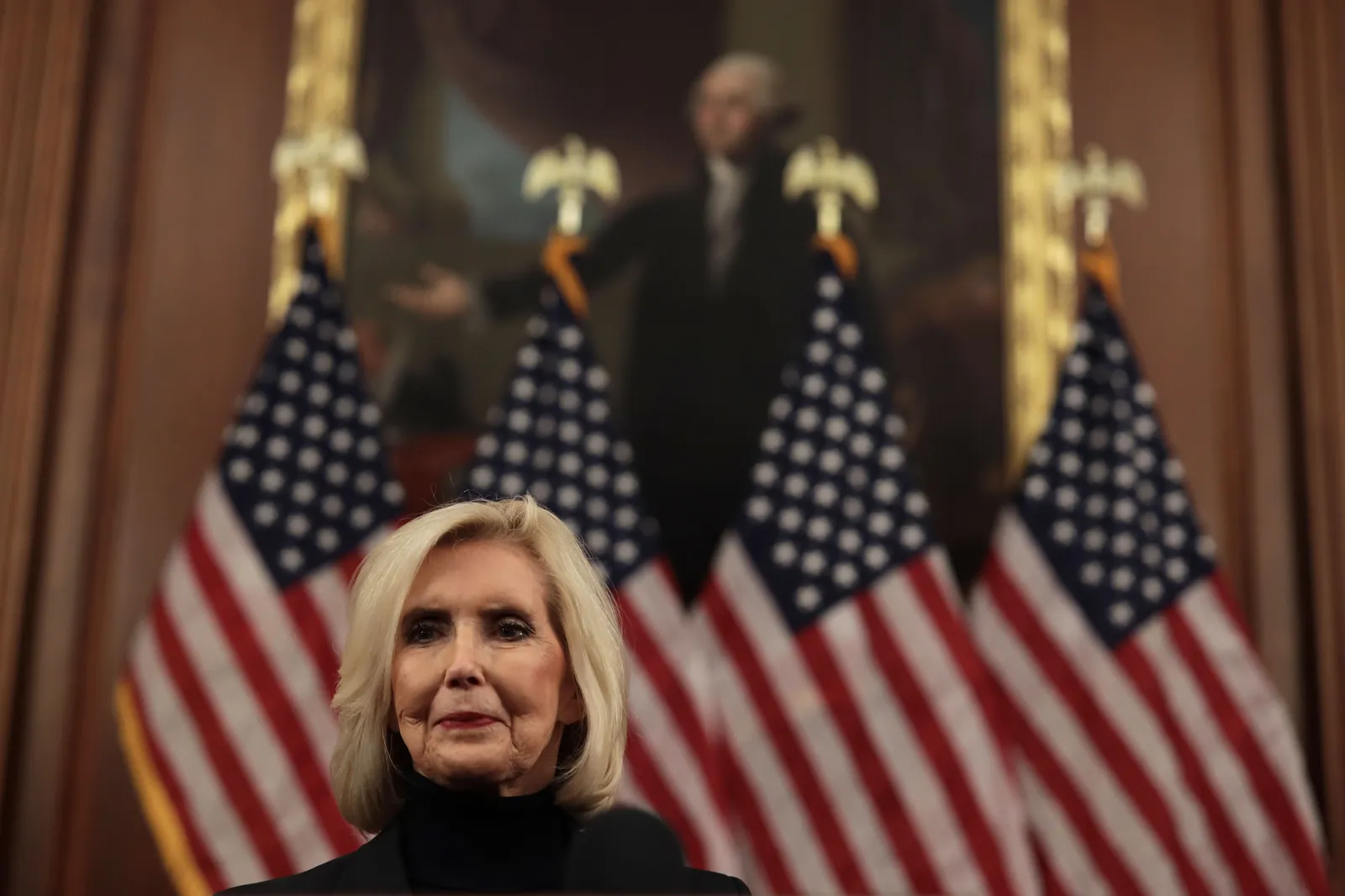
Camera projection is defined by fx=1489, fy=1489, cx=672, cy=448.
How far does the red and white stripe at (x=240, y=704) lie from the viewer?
4.15 meters

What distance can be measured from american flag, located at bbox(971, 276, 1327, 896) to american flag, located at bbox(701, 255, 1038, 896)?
0.18m

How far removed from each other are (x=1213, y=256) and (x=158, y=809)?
385 centimetres

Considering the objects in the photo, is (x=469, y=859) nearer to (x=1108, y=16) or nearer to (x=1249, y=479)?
(x=1249, y=479)

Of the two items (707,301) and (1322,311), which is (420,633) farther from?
(1322,311)

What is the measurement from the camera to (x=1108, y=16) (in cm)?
543

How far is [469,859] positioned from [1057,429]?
306 centimetres

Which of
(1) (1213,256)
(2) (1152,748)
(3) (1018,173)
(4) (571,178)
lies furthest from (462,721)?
(1) (1213,256)

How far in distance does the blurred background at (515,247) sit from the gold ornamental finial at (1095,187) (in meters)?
0.21

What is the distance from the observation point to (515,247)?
16.9 ft

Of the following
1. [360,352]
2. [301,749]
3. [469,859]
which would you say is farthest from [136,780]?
[469,859]

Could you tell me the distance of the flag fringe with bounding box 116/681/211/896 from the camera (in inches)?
162

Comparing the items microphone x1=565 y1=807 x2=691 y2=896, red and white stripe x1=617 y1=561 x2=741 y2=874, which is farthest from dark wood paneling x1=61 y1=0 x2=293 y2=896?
microphone x1=565 y1=807 x2=691 y2=896

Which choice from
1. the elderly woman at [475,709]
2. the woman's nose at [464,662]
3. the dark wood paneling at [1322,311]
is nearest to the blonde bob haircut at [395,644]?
the elderly woman at [475,709]

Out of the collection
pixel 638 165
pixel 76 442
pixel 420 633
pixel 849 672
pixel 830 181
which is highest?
pixel 638 165
